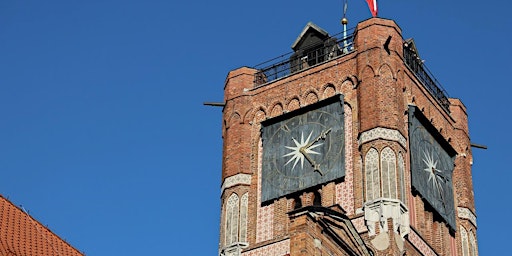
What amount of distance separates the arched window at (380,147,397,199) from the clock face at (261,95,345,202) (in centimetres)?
132

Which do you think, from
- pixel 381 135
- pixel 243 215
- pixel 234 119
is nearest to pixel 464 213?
pixel 381 135

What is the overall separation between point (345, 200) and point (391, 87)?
12.2 ft

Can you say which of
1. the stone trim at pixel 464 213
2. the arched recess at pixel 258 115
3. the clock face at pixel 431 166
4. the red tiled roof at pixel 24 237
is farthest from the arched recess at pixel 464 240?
the red tiled roof at pixel 24 237

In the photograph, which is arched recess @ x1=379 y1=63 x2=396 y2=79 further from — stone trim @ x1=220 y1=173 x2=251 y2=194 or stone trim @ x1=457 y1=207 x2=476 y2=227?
stone trim @ x1=220 y1=173 x2=251 y2=194

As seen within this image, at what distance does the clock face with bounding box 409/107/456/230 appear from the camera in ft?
120

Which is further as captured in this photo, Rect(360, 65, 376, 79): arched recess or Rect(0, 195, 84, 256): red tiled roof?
Rect(360, 65, 376, 79): arched recess

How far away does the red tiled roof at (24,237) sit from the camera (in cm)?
2597

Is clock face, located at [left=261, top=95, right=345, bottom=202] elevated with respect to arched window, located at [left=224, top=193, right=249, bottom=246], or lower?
elevated

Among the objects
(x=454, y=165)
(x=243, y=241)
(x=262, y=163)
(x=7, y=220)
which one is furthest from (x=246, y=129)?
(x=7, y=220)

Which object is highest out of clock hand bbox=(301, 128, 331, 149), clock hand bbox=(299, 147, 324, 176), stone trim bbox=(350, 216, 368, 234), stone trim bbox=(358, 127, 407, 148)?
clock hand bbox=(301, 128, 331, 149)

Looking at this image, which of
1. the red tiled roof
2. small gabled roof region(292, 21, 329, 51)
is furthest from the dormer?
the red tiled roof

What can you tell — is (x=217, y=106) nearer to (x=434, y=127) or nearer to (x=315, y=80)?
(x=315, y=80)

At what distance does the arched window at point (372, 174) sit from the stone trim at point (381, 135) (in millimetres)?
383

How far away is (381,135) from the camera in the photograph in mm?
35688
